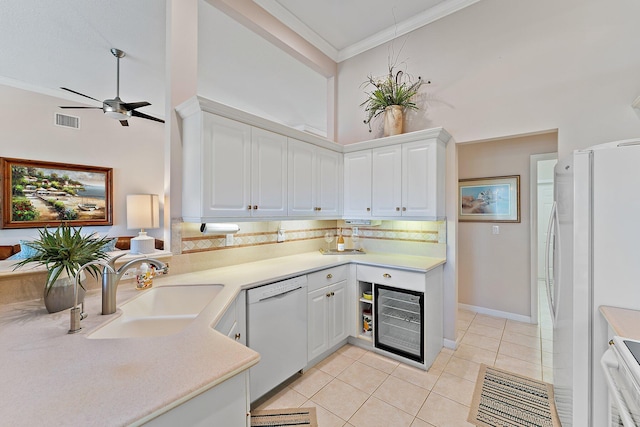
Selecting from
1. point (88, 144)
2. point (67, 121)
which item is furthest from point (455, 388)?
point (67, 121)

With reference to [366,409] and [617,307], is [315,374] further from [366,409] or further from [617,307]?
[617,307]

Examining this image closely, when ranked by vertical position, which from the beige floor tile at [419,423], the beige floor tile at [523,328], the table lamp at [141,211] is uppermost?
the table lamp at [141,211]

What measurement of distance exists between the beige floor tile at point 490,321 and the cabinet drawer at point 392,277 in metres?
1.57

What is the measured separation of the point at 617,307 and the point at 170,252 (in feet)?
9.01

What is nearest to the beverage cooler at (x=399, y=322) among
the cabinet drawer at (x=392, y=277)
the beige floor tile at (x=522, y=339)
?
the cabinet drawer at (x=392, y=277)

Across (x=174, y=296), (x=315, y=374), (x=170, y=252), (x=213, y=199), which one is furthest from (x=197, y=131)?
(x=315, y=374)

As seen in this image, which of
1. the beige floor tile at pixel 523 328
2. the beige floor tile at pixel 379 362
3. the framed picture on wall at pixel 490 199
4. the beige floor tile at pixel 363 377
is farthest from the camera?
the framed picture on wall at pixel 490 199

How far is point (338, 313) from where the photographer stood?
8.48 feet

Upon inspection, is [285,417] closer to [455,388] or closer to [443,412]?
[443,412]

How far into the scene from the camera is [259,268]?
2.34 meters

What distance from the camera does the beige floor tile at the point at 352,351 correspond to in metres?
2.58

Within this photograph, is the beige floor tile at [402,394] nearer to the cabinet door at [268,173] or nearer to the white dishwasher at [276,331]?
the white dishwasher at [276,331]

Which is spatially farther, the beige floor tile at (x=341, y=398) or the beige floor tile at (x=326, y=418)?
the beige floor tile at (x=341, y=398)

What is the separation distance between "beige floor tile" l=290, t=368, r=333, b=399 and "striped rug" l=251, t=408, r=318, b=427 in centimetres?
17
